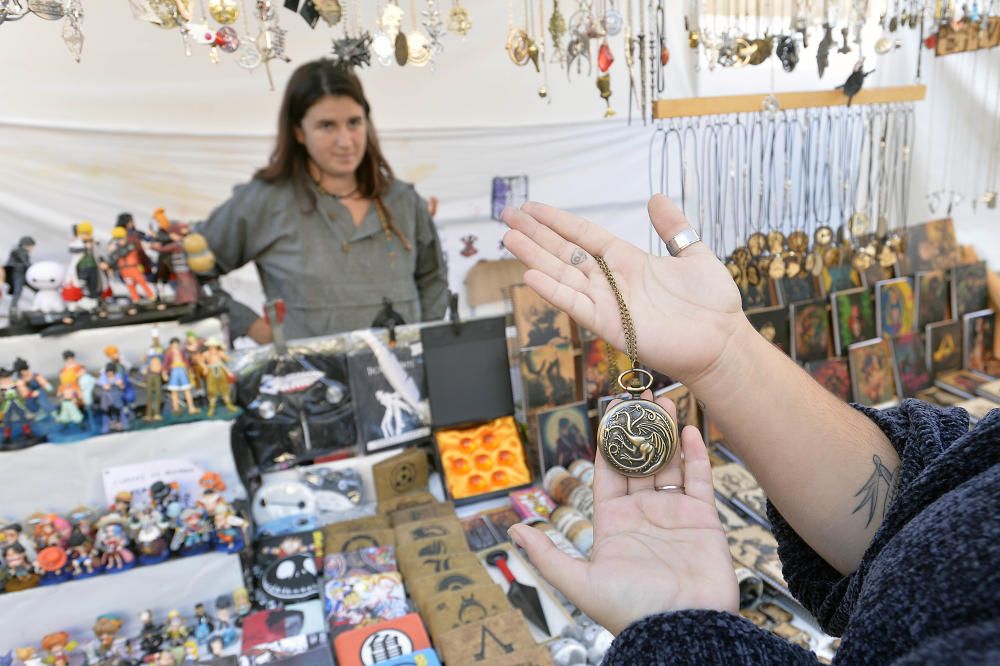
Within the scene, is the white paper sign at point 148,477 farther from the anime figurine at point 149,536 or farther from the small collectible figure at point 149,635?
the small collectible figure at point 149,635

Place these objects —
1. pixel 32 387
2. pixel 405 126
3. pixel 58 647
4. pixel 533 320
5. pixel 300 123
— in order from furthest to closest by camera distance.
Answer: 1. pixel 405 126
2. pixel 300 123
3. pixel 533 320
4. pixel 32 387
5. pixel 58 647

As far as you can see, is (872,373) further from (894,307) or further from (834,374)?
(894,307)

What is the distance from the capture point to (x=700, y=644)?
638mm

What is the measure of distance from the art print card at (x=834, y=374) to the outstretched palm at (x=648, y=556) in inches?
72.7

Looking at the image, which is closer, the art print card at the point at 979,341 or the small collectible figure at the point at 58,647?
the small collectible figure at the point at 58,647

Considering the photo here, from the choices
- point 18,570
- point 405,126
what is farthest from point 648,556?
point 405,126

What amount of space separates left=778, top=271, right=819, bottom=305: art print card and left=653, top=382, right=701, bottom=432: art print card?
0.64 m

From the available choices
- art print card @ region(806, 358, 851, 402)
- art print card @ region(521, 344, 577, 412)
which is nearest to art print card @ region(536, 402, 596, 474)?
art print card @ region(521, 344, 577, 412)

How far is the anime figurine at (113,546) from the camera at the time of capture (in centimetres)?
149

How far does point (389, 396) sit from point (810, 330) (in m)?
1.61

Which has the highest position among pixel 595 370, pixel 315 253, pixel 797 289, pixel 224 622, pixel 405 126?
pixel 405 126

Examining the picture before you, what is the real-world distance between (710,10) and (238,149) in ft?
6.71

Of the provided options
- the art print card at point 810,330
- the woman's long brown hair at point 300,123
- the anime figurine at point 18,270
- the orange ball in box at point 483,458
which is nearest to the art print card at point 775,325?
the art print card at point 810,330

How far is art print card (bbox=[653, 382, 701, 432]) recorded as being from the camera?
80.7 inches
